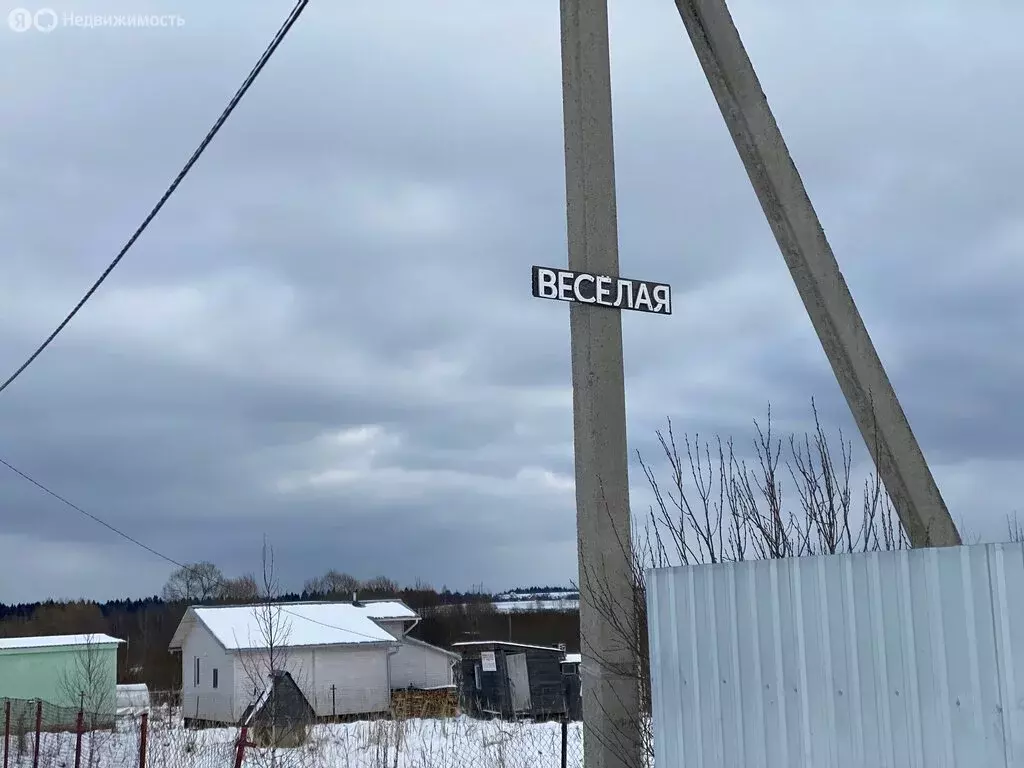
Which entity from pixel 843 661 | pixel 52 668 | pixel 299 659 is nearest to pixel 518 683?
pixel 299 659

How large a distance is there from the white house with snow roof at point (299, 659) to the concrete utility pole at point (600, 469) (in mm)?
31694

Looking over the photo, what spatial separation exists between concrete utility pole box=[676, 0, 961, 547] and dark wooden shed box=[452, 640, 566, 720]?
31.3 meters

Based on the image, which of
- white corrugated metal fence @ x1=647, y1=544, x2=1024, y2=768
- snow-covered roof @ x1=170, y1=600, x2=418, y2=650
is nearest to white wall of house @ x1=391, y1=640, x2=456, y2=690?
snow-covered roof @ x1=170, y1=600, x2=418, y2=650

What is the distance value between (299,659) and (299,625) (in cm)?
291

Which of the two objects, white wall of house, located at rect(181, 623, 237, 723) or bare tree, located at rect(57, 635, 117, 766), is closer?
bare tree, located at rect(57, 635, 117, 766)

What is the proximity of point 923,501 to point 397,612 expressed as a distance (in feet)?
147

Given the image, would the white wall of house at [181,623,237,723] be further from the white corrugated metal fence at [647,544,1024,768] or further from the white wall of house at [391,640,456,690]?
the white corrugated metal fence at [647,544,1024,768]

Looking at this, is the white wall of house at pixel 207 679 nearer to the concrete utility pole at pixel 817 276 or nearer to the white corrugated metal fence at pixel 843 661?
the concrete utility pole at pixel 817 276

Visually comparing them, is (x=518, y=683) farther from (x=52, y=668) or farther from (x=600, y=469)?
(x=600, y=469)

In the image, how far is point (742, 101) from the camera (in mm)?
6918

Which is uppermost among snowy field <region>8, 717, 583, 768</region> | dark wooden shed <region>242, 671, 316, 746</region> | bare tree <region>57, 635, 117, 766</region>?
bare tree <region>57, 635, 117, 766</region>

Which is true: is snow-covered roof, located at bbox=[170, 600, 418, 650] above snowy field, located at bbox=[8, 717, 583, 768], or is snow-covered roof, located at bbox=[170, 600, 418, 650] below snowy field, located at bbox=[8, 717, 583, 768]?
above

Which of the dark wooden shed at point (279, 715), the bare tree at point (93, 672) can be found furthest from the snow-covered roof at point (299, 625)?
the dark wooden shed at point (279, 715)

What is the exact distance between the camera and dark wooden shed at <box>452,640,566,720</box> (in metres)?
37.1
